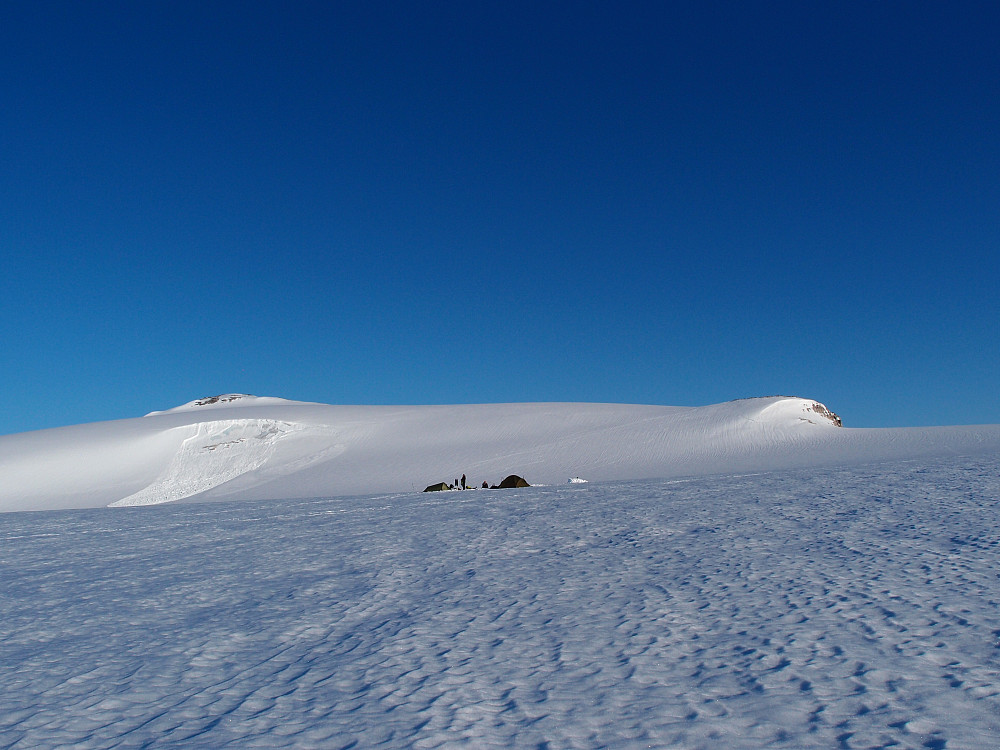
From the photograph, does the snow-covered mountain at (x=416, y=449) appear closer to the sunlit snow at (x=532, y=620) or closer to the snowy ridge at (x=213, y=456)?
the snowy ridge at (x=213, y=456)

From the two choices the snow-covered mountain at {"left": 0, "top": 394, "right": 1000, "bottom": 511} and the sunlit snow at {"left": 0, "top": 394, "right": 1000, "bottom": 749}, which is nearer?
the sunlit snow at {"left": 0, "top": 394, "right": 1000, "bottom": 749}

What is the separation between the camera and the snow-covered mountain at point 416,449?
19188 mm

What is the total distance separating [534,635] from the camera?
4.13 metres

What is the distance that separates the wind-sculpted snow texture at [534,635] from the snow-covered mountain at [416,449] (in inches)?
403

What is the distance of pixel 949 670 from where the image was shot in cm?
323

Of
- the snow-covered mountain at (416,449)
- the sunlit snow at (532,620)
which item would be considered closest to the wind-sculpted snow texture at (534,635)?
the sunlit snow at (532,620)

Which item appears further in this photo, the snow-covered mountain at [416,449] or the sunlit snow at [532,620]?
the snow-covered mountain at [416,449]

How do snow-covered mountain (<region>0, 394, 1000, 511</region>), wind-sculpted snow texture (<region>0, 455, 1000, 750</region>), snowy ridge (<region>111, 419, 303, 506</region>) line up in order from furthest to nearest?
snowy ridge (<region>111, 419, 303, 506</region>) < snow-covered mountain (<region>0, 394, 1000, 511</region>) < wind-sculpted snow texture (<region>0, 455, 1000, 750</region>)

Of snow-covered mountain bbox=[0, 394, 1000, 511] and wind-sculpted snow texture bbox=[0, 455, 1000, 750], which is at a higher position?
snow-covered mountain bbox=[0, 394, 1000, 511]

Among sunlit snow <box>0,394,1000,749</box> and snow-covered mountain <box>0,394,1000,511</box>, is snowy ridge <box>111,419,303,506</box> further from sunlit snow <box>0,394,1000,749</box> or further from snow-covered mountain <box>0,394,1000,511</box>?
sunlit snow <box>0,394,1000,749</box>

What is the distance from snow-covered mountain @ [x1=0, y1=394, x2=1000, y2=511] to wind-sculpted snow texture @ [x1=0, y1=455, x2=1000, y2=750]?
10247mm

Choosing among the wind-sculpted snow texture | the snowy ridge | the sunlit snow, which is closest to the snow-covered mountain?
the snowy ridge

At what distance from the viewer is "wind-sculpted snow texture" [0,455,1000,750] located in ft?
9.77

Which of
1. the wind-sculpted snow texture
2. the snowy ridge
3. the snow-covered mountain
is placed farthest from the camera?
the snowy ridge
